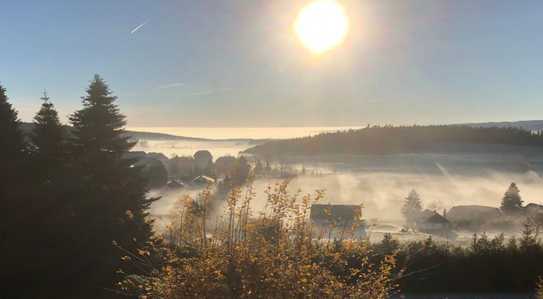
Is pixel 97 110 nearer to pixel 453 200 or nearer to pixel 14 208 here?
pixel 14 208

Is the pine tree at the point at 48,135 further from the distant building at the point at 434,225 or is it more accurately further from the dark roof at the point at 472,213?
the dark roof at the point at 472,213

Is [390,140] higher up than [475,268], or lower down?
higher up

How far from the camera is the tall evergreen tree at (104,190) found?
596 inches

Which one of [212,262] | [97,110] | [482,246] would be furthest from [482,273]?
[97,110]

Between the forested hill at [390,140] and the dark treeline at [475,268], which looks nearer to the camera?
the dark treeline at [475,268]

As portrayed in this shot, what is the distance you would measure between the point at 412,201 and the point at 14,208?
42.5 m

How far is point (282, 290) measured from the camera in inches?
193

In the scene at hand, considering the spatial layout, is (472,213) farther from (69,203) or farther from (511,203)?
(69,203)

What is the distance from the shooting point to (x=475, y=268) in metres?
15.4

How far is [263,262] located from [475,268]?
12780 mm

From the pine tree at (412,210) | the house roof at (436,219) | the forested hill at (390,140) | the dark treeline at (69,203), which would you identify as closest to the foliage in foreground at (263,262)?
the dark treeline at (69,203)

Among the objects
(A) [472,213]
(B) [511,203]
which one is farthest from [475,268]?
(B) [511,203]

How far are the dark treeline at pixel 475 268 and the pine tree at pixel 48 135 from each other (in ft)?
43.5

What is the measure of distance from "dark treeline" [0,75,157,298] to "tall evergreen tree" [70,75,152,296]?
0.03 m
